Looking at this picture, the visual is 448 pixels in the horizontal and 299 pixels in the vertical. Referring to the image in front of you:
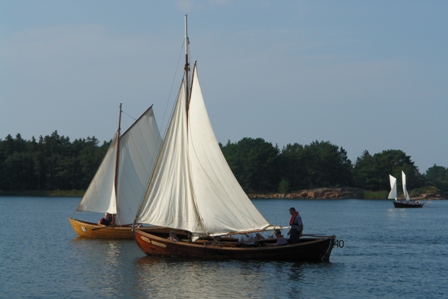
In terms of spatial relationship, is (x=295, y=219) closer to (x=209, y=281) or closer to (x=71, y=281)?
(x=209, y=281)

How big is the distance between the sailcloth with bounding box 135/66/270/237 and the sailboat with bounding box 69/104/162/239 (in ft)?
41.7

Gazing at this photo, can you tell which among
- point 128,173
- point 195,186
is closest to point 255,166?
point 128,173

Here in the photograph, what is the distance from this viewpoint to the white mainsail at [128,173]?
1957 inches

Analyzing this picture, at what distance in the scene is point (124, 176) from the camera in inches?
1973

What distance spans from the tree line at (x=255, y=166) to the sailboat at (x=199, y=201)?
11613 cm

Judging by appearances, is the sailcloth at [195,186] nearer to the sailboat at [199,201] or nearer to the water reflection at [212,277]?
the sailboat at [199,201]

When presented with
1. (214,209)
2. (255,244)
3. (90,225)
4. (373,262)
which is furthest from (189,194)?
(90,225)

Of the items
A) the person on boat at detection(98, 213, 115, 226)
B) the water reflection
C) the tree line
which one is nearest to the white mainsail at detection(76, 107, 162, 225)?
the person on boat at detection(98, 213, 115, 226)

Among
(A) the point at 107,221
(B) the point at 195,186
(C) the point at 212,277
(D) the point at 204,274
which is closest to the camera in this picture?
(C) the point at 212,277

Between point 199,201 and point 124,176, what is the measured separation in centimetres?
1462

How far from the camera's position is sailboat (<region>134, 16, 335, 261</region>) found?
3634 cm

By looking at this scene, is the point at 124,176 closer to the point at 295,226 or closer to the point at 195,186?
the point at 195,186

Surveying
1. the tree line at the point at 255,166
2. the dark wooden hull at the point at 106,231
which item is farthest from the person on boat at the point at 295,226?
the tree line at the point at 255,166

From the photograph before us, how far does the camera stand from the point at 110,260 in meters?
39.0
